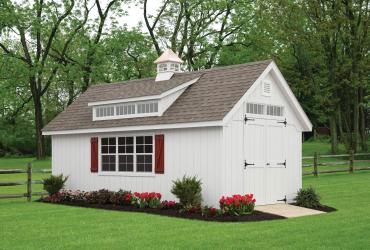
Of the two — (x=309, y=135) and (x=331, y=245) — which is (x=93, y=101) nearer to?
(x=331, y=245)

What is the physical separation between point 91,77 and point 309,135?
30.7 m

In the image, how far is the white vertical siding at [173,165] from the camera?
53.8 feet

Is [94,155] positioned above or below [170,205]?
above

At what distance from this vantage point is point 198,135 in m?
16.8

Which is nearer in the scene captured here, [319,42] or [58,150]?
[58,150]

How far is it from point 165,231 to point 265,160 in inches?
219

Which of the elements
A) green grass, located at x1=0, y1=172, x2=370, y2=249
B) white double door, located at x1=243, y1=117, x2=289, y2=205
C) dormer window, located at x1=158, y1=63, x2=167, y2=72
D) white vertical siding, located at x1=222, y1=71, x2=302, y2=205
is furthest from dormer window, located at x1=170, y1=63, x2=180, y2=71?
green grass, located at x1=0, y1=172, x2=370, y2=249

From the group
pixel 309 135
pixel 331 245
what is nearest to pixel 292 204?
pixel 331 245

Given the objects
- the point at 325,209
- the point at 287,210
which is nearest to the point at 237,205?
the point at 287,210

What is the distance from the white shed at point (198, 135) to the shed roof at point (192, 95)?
4 cm

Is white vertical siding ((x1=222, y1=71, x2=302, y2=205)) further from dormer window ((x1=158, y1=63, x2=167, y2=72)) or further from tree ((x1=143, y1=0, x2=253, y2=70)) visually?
tree ((x1=143, y1=0, x2=253, y2=70))

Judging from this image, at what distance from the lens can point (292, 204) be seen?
1795 centimetres

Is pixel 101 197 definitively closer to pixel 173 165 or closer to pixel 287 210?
pixel 173 165

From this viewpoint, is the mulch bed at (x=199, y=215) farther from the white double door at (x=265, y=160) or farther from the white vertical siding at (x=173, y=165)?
the white double door at (x=265, y=160)
